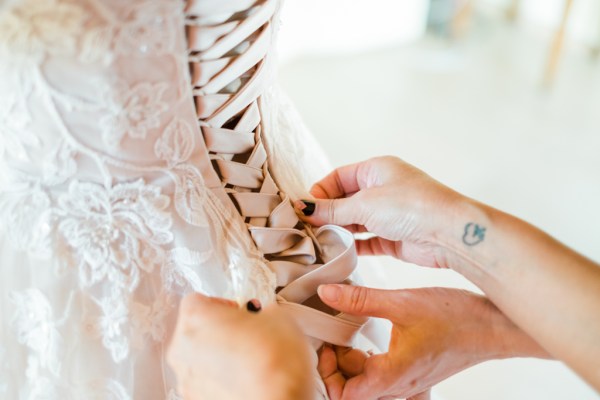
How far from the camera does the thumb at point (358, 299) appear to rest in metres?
0.70

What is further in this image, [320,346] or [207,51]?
[320,346]

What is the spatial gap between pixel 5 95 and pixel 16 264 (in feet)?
0.58

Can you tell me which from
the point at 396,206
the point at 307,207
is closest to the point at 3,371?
the point at 307,207

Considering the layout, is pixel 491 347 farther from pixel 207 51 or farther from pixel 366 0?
pixel 366 0

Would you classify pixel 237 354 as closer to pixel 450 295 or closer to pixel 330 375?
pixel 330 375

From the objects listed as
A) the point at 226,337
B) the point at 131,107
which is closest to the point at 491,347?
the point at 226,337

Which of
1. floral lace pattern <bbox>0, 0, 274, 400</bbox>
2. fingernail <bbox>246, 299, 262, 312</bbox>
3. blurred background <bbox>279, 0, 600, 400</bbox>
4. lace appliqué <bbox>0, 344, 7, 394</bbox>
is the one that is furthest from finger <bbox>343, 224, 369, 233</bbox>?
blurred background <bbox>279, 0, 600, 400</bbox>

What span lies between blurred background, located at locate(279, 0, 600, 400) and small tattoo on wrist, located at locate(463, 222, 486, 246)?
0.64 meters

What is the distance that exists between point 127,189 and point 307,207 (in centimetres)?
23

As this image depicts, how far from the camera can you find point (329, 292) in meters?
0.70

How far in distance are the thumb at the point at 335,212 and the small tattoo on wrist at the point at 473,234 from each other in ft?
0.44

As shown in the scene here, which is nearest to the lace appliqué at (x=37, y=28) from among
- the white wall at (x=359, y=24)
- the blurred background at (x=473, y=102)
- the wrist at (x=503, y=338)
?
the wrist at (x=503, y=338)

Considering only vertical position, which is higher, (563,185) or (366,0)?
(366,0)

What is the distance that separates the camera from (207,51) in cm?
61
